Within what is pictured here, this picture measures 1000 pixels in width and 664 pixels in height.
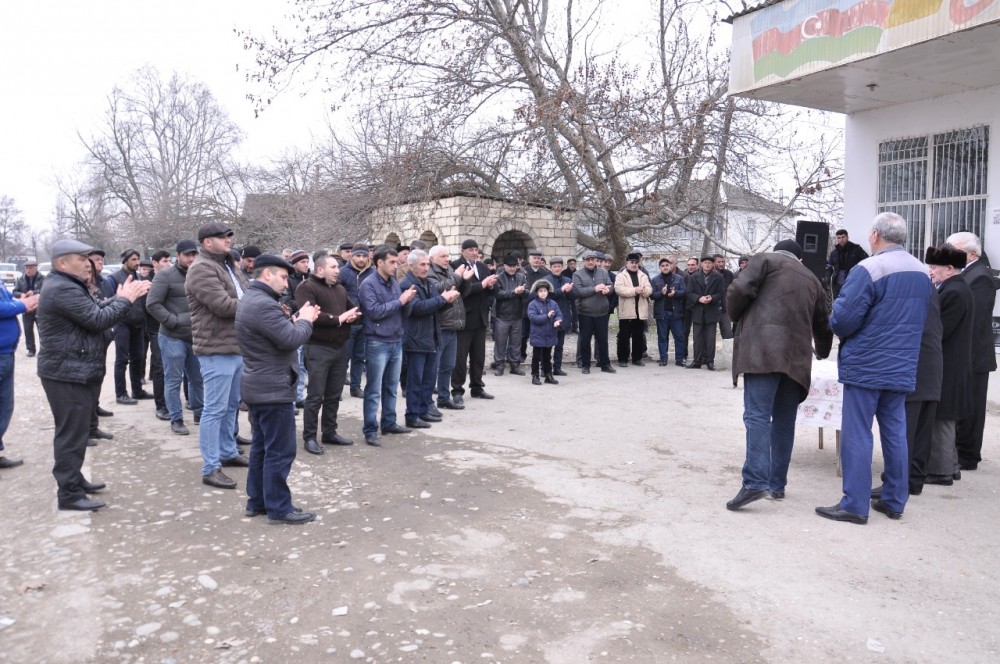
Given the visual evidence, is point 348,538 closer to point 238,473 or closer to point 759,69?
point 238,473

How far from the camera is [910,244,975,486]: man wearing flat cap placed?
5.62 metres

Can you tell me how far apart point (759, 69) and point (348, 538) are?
24.6ft

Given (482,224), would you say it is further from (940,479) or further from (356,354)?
(940,479)

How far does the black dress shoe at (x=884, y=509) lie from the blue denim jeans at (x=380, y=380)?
4145 mm

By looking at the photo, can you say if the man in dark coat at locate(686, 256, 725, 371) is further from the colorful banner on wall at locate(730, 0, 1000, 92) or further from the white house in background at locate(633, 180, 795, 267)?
the colorful banner on wall at locate(730, 0, 1000, 92)

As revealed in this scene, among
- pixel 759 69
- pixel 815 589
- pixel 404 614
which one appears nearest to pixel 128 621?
pixel 404 614

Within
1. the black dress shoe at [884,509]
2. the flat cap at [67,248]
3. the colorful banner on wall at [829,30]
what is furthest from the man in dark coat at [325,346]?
the colorful banner on wall at [829,30]

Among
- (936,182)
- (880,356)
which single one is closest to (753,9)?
(936,182)

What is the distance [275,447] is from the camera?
479cm

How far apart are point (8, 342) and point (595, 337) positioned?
8.10m

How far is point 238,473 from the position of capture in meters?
6.05

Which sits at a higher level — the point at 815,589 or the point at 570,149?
the point at 570,149

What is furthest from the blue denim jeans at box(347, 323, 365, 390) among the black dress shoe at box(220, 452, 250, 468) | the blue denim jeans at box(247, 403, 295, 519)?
the blue denim jeans at box(247, 403, 295, 519)

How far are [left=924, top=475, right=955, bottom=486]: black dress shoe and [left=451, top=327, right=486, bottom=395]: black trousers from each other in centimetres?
504
